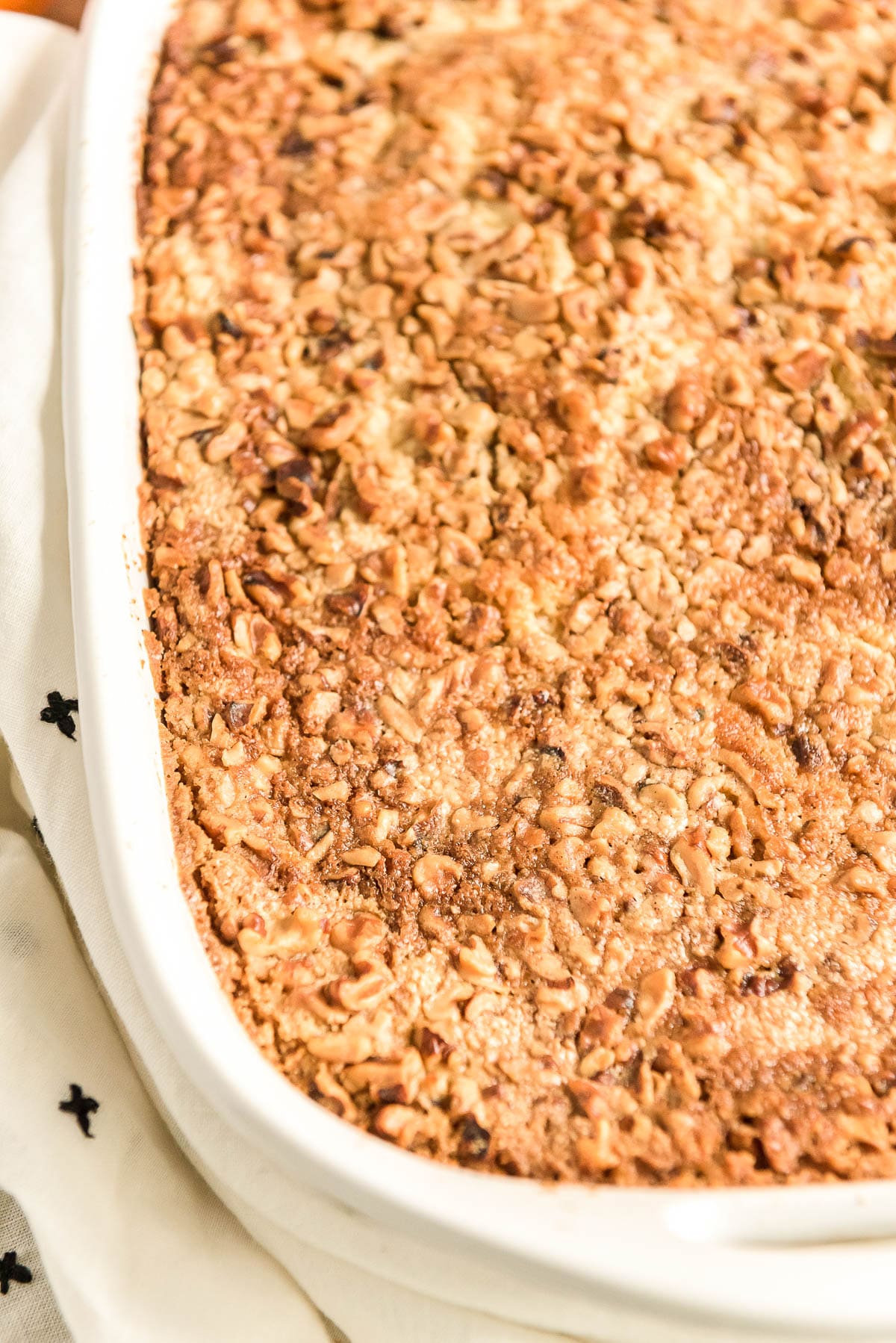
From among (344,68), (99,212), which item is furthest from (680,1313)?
(344,68)

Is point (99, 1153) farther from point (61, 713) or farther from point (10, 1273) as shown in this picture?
point (61, 713)

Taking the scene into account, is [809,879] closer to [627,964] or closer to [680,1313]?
[627,964]

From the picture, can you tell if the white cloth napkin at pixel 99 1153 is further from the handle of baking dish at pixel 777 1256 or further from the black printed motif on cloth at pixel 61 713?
the handle of baking dish at pixel 777 1256

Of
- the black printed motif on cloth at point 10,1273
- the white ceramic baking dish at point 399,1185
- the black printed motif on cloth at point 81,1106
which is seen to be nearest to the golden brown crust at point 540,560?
the white ceramic baking dish at point 399,1185

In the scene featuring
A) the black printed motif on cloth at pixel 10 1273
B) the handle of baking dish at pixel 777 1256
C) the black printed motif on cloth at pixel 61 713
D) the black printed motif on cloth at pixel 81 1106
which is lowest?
the black printed motif on cloth at pixel 10 1273

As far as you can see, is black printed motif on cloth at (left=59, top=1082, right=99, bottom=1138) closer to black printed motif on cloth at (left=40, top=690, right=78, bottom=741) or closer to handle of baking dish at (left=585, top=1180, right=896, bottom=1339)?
black printed motif on cloth at (left=40, top=690, right=78, bottom=741)

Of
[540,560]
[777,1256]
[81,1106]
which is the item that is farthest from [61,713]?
[777,1256]
